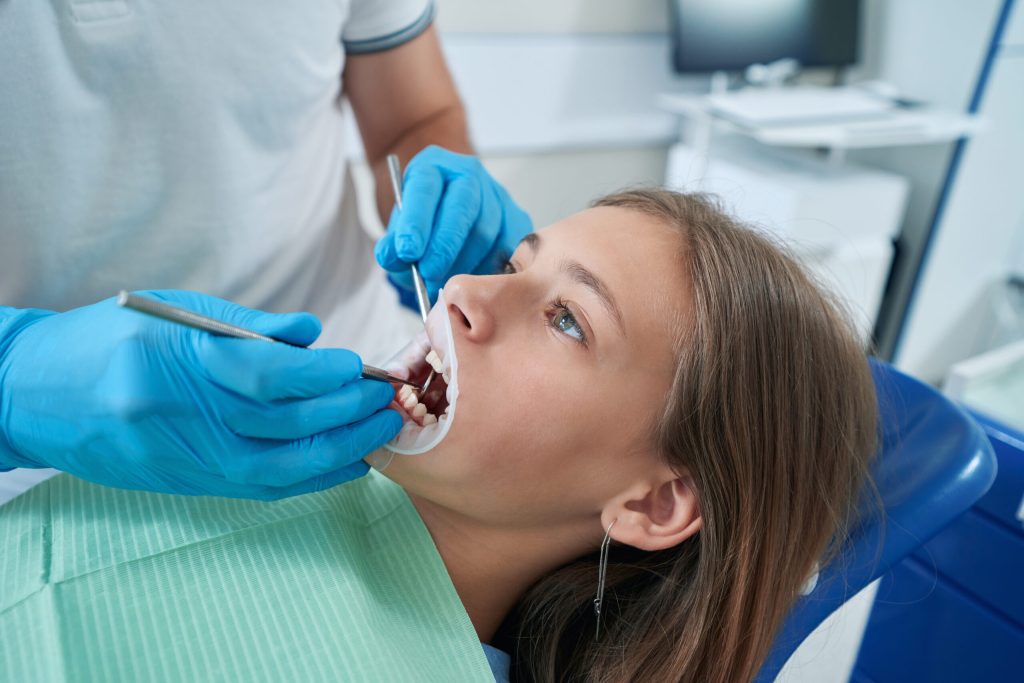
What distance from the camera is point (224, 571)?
86cm

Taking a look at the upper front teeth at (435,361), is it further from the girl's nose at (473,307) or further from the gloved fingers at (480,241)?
the gloved fingers at (480,241)

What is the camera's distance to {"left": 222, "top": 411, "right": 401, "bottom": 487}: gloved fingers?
0.78 metres

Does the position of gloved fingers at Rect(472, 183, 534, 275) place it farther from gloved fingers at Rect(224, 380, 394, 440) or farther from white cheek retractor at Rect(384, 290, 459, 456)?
gloved fingers at Rect(224, 380, 394, 440)

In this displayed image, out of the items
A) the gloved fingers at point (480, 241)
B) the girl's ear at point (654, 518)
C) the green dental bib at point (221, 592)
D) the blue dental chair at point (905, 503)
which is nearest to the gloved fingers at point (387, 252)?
the gloved fingers at point (480, 241)

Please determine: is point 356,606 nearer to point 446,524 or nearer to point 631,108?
point 446,524

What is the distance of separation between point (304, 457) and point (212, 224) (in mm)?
473

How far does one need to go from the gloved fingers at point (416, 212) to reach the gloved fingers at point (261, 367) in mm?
304

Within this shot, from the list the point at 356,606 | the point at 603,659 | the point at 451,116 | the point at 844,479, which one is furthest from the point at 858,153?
the point at 356,606

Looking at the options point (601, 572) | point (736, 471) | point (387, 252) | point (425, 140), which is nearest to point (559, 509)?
point (601, 572)

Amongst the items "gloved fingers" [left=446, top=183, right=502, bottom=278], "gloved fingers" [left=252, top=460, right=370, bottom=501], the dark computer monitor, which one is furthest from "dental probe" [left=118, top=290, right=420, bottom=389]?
the dark computer monitor

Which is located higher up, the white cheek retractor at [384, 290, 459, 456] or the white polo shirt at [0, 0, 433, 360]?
the white polo shirt at [0, 0, 433, 360]

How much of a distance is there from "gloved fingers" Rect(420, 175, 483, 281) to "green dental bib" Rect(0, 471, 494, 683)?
1.16 feet

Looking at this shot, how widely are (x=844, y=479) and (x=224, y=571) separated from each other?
799mm

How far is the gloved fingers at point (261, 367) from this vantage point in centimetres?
72
